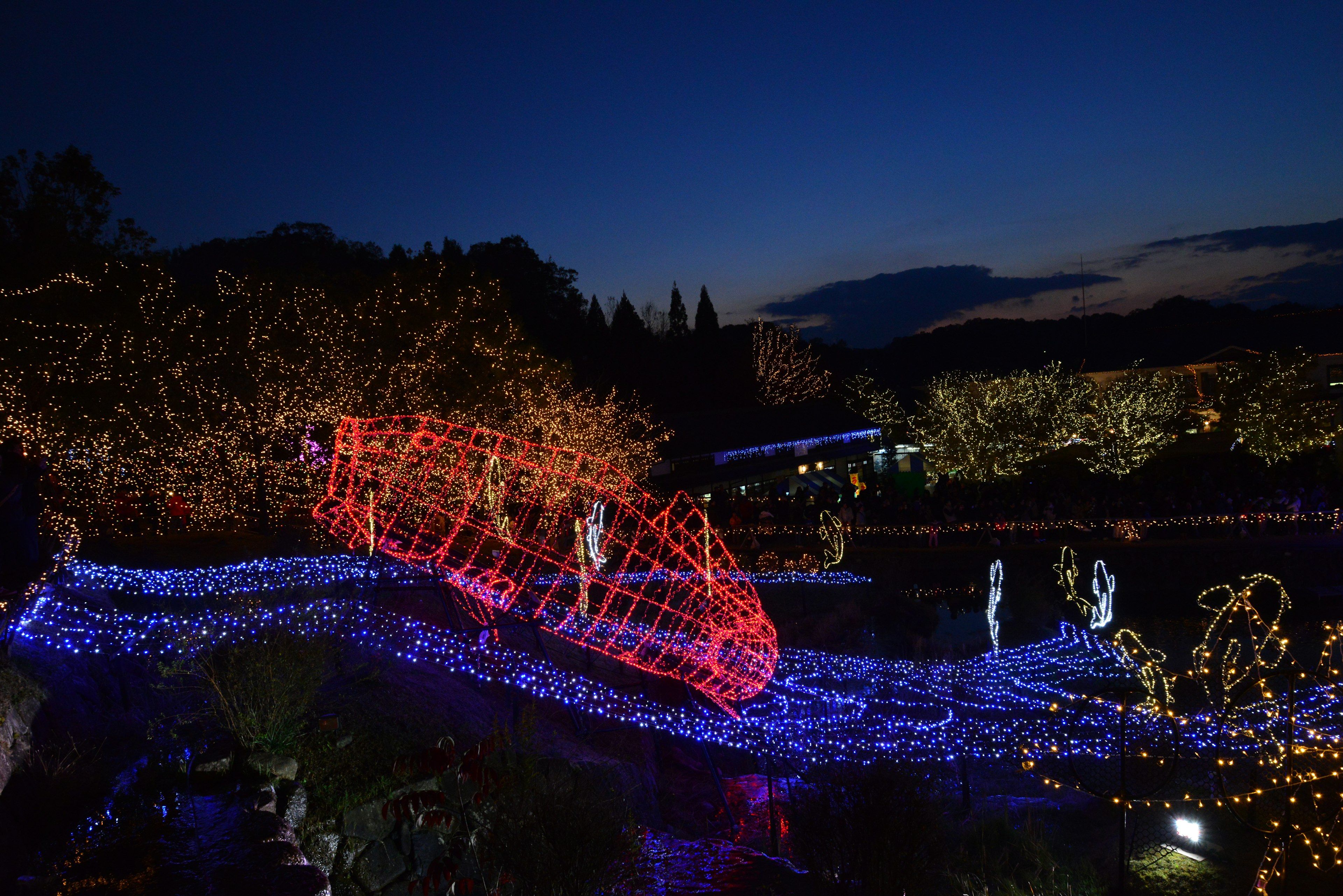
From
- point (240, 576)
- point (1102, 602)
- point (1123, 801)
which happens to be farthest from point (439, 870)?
point (1102, 602)

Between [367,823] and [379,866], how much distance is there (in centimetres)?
32

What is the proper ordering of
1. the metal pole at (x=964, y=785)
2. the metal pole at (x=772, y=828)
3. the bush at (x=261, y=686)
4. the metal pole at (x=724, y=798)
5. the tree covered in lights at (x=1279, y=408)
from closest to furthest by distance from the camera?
the bush at (x=261, y=686) → the metal pole at (x=772, y=828) → the metal pole at (x=964, y=785) → the metal pole at (x=724, y=798) → the tree covered in lights at (x=1279, y=408)

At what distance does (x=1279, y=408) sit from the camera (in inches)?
1187

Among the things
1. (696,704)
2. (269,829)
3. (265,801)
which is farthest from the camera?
(696,704)

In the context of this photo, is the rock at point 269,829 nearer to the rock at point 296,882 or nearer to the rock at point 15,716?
the rock at point 296,882

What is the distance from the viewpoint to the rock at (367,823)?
241 inches

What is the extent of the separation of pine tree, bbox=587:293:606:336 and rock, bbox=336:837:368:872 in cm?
4206

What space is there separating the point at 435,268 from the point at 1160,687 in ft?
58.0

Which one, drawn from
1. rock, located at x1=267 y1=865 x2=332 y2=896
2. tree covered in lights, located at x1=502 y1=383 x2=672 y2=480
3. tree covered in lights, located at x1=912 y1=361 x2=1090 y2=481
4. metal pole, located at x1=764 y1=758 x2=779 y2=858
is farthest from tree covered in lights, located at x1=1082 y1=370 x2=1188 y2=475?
rock, located at x1=267 y1=865 x2=332 y2=896

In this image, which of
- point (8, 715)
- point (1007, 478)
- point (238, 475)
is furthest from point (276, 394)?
point (1007, 478)

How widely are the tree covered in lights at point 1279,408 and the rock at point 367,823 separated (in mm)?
33719

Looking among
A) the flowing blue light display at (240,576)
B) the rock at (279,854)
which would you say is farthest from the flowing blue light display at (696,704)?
the rock at (279,854)

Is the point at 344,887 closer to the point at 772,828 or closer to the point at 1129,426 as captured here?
the point at 772,828

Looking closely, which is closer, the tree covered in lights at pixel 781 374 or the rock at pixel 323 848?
the rock at pixel 323 848
